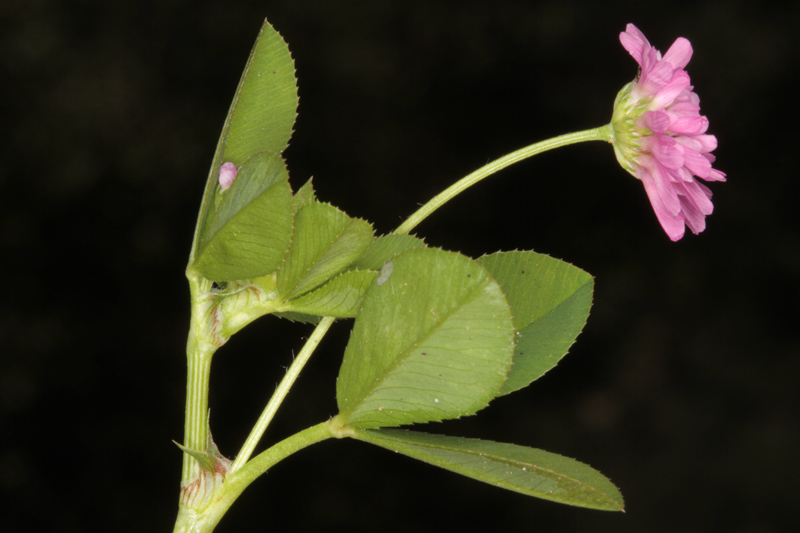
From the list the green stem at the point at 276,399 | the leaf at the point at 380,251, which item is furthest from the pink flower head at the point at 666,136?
the green stem at the point at 276,399

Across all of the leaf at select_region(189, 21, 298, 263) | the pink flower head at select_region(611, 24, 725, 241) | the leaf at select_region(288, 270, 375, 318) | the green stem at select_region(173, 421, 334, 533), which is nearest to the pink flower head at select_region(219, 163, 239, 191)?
the leaf at select_region(189, 21, 298, 263)

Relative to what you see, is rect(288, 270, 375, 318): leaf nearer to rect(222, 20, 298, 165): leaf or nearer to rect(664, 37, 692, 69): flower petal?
rect(222, 20, 298, 165): leaf

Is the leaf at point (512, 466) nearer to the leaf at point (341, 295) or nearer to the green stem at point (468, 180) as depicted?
the leaf at point (341, 295)

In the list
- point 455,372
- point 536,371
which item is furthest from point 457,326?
point 536,371

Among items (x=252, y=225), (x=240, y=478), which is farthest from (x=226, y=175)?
(x=240, y=478)

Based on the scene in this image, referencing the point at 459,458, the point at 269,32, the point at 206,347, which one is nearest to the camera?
the point at 459,458

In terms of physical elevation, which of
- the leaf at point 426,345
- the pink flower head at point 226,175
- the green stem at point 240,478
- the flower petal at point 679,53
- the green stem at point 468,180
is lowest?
the green stem at point 240,478

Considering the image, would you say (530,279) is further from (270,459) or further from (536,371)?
(270,459)
